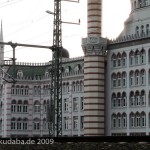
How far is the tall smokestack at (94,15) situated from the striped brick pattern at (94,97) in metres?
3.42

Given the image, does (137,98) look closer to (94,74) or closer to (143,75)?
(143,75)

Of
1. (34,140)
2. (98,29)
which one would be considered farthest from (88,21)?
(34,140)

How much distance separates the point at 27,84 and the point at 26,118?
17.0 feet

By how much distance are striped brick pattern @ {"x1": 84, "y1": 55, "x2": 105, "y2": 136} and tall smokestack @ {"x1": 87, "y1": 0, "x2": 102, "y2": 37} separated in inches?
135

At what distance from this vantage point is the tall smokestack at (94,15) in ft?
222

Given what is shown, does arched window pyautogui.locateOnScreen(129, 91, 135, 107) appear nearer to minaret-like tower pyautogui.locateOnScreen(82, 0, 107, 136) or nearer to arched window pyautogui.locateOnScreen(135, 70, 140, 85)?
arched window pyautogui.locateOnScreen(135, 70, 140, 85)

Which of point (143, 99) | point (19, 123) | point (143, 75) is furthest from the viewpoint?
point (19, 123)

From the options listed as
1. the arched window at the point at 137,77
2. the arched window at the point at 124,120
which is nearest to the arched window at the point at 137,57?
the arched window at the point at 137,77

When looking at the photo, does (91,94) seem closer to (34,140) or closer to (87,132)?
(87,132)

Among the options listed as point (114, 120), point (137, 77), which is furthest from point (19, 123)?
point (137, 77)

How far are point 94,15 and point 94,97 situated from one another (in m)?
9.48

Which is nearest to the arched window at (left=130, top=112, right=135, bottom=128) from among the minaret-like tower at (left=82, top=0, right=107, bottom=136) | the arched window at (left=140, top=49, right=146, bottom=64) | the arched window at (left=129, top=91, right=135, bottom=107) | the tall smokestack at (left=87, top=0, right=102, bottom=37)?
the arched window at (left=129, top=91, right=135, bottom=107)

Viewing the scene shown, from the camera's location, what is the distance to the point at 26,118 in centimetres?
8969

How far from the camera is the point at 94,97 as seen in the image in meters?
67.9
